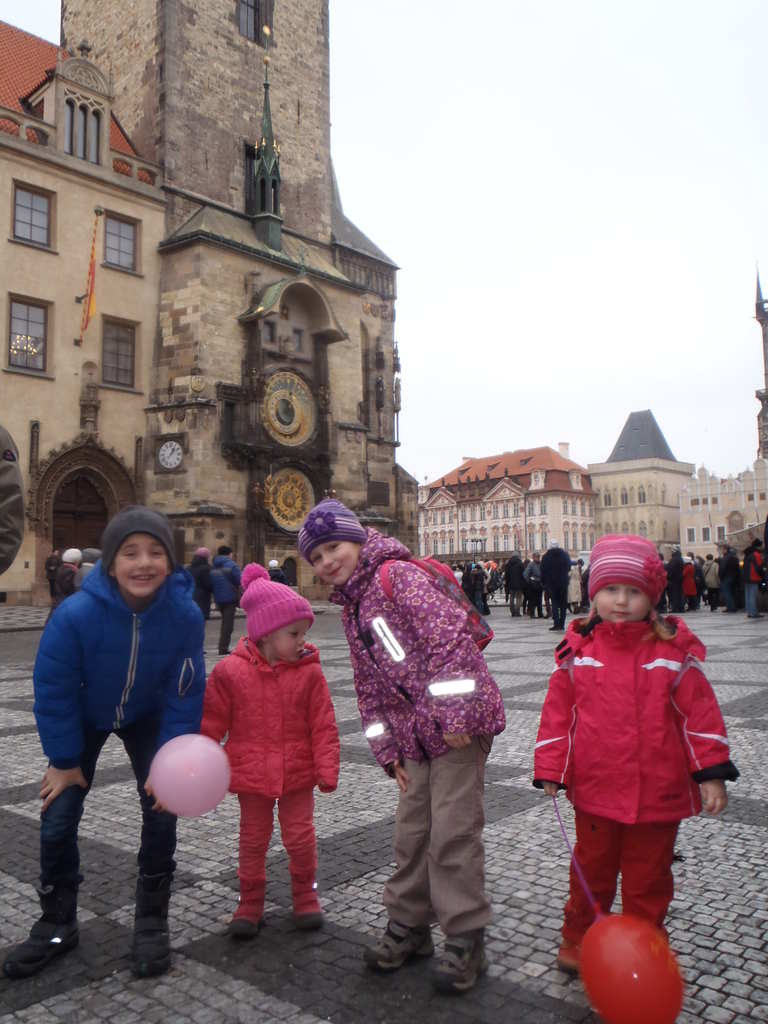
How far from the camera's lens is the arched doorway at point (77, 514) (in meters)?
21.4

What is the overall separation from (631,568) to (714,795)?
67 cm

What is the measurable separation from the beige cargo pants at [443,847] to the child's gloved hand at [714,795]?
641 mm

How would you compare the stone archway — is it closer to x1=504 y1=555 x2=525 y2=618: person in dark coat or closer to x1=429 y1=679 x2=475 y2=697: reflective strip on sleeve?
x1=504 y1=555 x2=525 y2=618: person in dark coat

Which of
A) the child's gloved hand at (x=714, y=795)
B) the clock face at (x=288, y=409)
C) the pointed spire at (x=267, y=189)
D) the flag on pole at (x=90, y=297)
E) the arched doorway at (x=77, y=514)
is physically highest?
the pointed spire at (x=267, y=189)

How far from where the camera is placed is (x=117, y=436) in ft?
73.7

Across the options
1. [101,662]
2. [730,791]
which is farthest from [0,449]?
[730,791]

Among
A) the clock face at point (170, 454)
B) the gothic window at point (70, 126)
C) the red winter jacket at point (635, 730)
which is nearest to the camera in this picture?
the red winter jacket at point (635, 730)

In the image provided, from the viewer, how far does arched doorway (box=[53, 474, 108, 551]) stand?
842 inches

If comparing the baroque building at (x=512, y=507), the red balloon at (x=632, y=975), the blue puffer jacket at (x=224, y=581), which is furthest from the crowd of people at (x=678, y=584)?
the baroque building at (x=512, y=507)

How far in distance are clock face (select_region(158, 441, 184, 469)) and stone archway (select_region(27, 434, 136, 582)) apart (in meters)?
0.90

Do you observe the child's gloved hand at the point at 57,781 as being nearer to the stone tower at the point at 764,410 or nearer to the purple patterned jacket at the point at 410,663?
the purple patterned jacket at the point at 410,663

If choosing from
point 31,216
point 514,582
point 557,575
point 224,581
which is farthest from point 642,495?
point 224,581

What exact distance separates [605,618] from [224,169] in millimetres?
25039

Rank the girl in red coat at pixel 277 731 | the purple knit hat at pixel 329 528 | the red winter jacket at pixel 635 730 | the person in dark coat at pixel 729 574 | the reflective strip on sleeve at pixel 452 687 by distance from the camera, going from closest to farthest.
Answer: the red winter jacket at pixel 635 730 < the reflective strip on sleeve at pixel 452 687 < the purple knit hat at pixel 329 528 < the girl in red coat at pixel 277 731 < the person in dark coat at pixel 729 574
